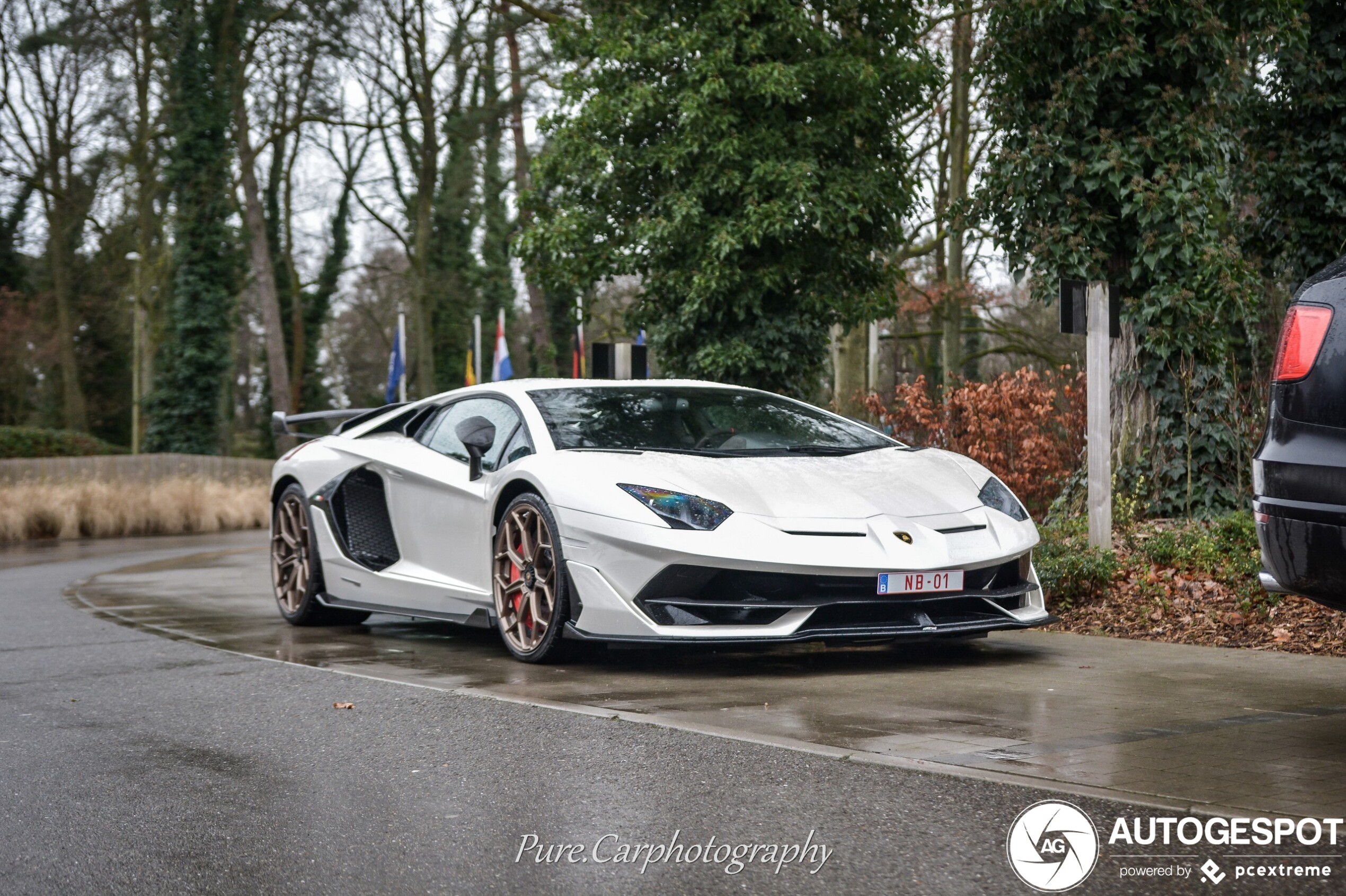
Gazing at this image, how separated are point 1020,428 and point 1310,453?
9.88 meters

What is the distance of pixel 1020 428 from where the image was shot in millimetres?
14297

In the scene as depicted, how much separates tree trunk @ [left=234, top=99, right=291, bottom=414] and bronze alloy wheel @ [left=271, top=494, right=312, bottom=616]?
2570 centimetres

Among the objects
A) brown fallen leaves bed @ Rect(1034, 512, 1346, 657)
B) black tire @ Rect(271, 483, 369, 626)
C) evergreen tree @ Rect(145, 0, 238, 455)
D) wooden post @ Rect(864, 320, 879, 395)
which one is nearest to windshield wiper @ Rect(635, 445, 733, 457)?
brown fallen leaves bed @ Rect(1034, 512, 1346, 657)

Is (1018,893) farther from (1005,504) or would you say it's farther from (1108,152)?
(1108,152)

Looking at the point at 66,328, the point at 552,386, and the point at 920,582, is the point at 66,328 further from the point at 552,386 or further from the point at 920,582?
the point at 920,582

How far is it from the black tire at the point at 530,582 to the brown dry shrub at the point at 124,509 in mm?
15491

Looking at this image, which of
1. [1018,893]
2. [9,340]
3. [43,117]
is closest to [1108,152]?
[1018,893]

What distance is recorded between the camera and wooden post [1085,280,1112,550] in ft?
31.0

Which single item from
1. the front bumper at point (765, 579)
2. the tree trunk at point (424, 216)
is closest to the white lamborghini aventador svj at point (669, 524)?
the front bumper at point (765, 579)

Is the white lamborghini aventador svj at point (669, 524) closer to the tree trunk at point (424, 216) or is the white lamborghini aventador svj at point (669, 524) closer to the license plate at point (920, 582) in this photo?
the license plate at point (920, 582)

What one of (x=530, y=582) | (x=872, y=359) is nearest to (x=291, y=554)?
(x=530, y=582)

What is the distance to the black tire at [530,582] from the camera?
6953 mm

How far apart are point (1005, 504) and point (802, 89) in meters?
9.92

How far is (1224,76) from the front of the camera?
11.4 meters
